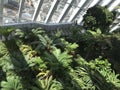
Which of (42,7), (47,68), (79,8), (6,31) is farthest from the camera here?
(79,8)

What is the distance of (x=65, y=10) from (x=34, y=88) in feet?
40.7

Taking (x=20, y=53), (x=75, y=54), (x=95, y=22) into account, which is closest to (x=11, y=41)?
(x=20, y=53)

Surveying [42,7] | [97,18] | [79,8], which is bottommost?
[79,8]

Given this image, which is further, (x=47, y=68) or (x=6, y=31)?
(x=6, y=31)

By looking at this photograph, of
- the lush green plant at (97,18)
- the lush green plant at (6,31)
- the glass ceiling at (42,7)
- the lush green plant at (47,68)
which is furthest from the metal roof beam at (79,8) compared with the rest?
the lush green plant at (6,31)

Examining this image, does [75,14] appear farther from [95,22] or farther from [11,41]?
[11,41]

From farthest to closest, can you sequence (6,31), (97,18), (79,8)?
1. (79,8)
2. (97,18)
3. (6,31)

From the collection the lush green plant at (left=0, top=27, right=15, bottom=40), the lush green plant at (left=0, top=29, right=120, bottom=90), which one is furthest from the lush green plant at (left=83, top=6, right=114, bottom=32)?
the lush green plant at (left=0, top=27, right=15, bottom=40)

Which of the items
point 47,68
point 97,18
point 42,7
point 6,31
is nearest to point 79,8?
point 42,7

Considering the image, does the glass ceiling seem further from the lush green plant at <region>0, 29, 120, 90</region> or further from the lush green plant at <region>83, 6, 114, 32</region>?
the lush green plant at <region>0, 29, 120, 90</region>

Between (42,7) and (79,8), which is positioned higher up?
(42,7)

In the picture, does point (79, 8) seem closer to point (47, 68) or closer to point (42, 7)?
point (42, 7)

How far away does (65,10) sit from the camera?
67.1ft

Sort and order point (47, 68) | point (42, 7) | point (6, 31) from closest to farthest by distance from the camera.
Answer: point (47, 68)
point (6, 31)
point (42, 7)
